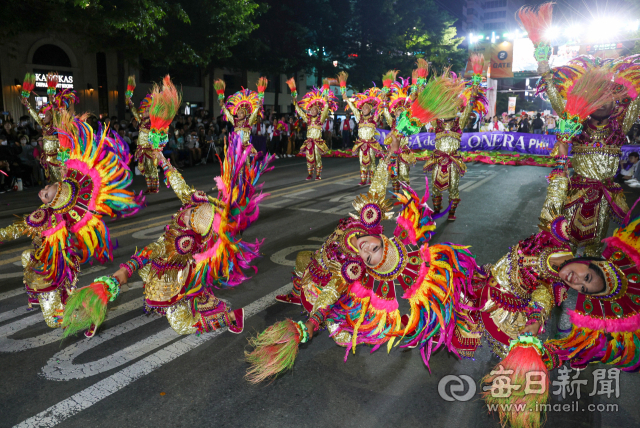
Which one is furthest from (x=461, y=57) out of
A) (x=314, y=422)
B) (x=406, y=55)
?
(x=314, y=422)

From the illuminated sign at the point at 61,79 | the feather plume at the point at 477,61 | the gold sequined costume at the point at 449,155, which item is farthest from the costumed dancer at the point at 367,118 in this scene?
the illuminated sign at the point at 61,79

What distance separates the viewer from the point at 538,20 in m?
4.68

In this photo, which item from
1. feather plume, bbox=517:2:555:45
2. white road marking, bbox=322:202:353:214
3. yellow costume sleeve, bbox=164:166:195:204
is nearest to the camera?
yellow costume sleeve, bbox=164:166:195:204

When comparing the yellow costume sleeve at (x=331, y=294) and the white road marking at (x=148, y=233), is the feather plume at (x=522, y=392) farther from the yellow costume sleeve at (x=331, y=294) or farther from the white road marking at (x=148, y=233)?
the white road marking at (x=148, y=233)

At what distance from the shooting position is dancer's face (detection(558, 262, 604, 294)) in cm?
236

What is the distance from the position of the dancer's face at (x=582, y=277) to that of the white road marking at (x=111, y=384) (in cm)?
278

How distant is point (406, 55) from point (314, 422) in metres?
29.9

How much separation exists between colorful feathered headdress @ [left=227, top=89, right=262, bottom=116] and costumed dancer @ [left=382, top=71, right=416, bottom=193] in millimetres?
3228

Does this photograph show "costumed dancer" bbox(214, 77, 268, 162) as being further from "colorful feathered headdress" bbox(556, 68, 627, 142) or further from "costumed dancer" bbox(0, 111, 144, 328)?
"colorful feathered headdress" bbox(556, 68, 627, 142)

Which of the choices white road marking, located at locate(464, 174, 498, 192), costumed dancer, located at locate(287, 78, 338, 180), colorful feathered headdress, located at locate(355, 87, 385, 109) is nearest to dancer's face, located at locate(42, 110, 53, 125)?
costumed dancer, located at locate(287, 78, 338, 180)

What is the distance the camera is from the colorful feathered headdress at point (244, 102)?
11305mm

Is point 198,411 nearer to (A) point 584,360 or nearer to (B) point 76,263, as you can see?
(B) point 76,263

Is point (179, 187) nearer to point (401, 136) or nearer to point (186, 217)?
point (186, 217)

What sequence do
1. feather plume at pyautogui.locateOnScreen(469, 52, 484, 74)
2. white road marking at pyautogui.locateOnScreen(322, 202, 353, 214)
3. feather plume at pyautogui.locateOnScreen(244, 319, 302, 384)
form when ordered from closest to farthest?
feather plume at pyautogui.locateOnScreen(244, 319, 302, 384) < feather plume at pyautogui.locateOnScreen(469, 52, 484, 74) < white road marking at pyautogui.locateOnScreen(322, 202, 353, 214)
